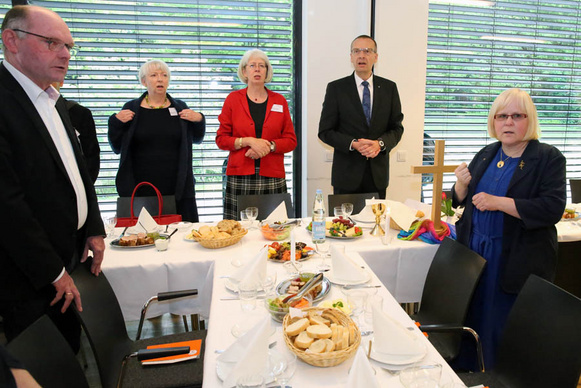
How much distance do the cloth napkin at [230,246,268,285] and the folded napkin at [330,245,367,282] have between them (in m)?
→ 0.32

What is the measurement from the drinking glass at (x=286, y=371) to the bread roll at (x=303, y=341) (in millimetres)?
43

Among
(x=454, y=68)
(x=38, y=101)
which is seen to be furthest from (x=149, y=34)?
(x=454, y=68)

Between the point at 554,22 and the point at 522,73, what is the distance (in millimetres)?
734

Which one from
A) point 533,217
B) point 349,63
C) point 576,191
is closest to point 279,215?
point 533,217

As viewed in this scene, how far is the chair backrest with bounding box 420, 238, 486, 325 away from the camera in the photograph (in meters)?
1.83

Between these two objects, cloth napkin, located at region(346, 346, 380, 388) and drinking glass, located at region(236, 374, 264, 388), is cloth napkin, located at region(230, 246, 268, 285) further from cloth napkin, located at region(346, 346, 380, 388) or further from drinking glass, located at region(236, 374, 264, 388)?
cloth napkin, located at region(346, 346, 380, 388)

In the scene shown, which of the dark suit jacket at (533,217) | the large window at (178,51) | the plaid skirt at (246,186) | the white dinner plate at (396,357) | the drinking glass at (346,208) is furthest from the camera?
the large window at (178,51)

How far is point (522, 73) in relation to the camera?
5109mm

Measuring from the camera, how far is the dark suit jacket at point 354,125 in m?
3.48

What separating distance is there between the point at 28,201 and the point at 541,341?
6.51 ft

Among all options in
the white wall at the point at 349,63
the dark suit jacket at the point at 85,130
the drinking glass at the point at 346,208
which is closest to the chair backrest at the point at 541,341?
the drinking glass at the point at 346,208

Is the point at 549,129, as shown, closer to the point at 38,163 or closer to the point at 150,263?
the point at 150,263

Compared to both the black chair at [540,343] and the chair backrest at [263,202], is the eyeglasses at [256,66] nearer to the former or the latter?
the chair backrest at [263,202]

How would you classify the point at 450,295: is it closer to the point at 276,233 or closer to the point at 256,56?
the point at 276,233
